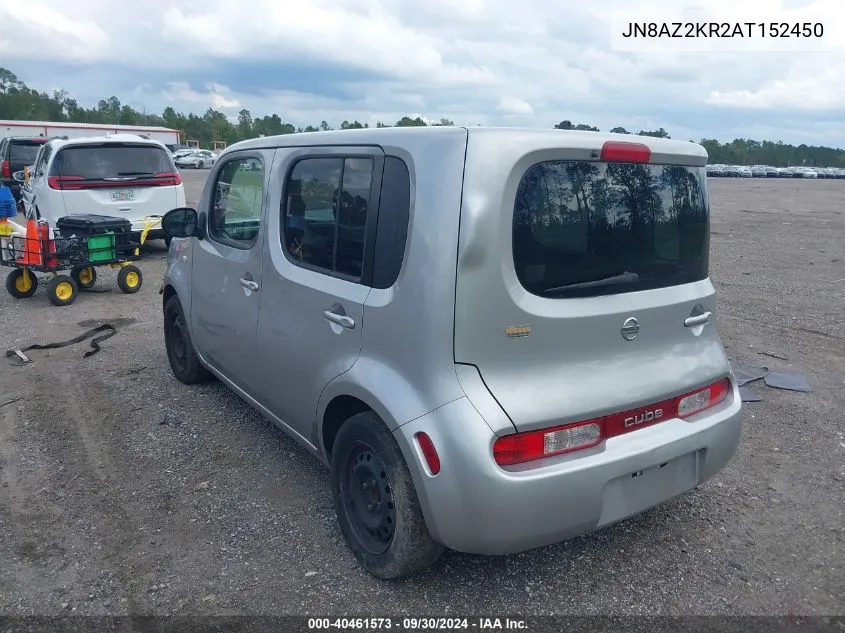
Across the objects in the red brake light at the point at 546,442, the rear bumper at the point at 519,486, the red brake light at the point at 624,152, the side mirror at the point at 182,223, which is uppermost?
the red brake light at the point at 624,152

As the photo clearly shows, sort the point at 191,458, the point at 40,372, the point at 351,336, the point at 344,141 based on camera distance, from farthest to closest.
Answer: the point at 40,372 < the point at 191,458 < the point at 344,141 < the point at 351,336

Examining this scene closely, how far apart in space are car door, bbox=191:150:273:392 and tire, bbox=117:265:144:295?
457cm

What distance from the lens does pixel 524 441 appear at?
8.52 feet

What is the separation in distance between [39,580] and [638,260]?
3042 mm

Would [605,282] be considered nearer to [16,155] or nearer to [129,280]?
[129,280]

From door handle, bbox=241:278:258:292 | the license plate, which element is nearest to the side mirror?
door handle, bbox=241:278:258:292

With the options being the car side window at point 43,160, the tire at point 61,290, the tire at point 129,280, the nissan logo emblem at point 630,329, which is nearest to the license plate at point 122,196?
the car side window at point 43,160

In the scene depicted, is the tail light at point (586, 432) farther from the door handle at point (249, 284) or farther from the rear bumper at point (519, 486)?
the door handle at point (249, 284)

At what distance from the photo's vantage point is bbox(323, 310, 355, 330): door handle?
3.06m

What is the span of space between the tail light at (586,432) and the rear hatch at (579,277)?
36 millimetres

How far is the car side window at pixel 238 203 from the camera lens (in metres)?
3.99

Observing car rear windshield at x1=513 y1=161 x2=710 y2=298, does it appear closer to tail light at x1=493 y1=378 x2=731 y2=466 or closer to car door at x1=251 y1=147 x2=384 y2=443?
tail light at x1=493 y1=378 x2=731 y2=466

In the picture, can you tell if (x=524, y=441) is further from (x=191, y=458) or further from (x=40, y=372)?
(x=40, y=372)

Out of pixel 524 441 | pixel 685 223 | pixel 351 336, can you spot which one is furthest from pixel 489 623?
pixel 685 223
